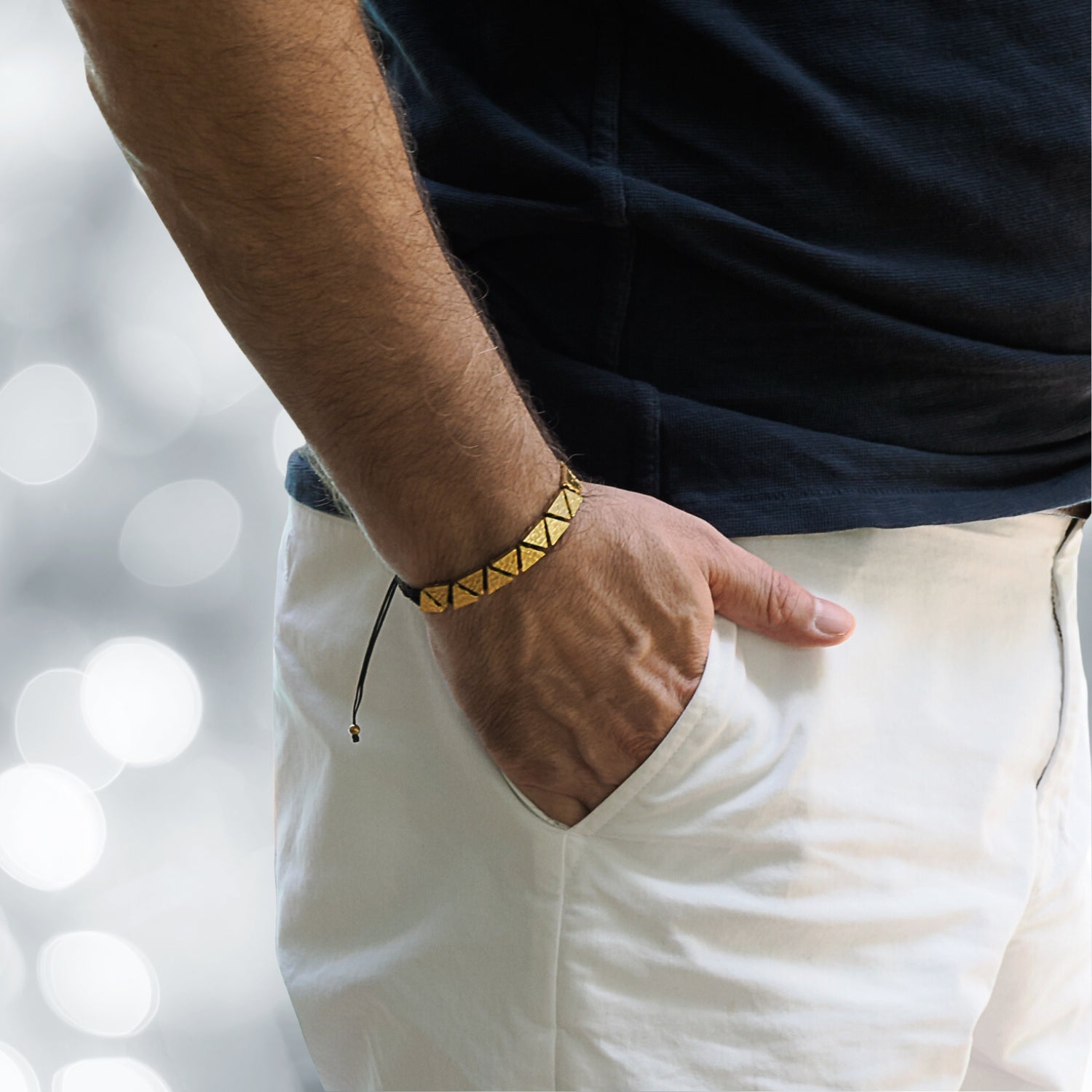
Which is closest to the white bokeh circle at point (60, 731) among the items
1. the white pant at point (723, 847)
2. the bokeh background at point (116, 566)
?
the bokeh background at point (116, 566)

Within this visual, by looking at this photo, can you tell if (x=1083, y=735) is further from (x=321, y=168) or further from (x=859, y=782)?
(x=321, y=168)

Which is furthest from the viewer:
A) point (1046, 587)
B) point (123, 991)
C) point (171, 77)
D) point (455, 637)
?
point (123, 991)

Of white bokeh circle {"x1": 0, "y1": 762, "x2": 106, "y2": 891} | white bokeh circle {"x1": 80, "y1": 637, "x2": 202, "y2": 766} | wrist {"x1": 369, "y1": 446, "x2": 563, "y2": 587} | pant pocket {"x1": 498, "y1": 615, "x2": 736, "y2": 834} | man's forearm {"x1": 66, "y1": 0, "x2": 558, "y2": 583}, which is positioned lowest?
white bokeh circle {"x1": 0, "y1": 762, "x2": 106, "y2": 891}

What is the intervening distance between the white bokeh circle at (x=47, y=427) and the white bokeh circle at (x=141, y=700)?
0.27m

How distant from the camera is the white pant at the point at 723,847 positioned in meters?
0.57

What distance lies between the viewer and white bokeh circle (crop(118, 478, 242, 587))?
1.46 metres

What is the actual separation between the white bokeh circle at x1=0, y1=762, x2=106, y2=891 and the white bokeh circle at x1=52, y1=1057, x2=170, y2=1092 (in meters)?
0.23

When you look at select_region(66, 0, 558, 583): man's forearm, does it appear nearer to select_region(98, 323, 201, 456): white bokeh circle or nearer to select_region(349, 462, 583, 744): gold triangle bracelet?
select_region(349, 462, 583, 744): gold triangle bracelet

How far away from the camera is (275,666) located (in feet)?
2.37

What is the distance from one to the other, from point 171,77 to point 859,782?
1.69 feet

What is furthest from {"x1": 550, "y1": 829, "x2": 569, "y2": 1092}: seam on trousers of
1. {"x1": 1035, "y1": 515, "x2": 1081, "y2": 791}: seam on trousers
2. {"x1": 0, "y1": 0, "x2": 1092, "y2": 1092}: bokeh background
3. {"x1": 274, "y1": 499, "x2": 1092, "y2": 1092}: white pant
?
{"x1": 0, "y1": 0, "x2": 1092, "y2": 1092}: bokeh background

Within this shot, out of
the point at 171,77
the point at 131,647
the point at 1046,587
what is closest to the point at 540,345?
the point at 171,77

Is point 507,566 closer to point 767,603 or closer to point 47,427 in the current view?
point 767,603

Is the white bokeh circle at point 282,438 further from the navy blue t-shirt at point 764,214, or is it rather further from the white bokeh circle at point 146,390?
the navy blue t-shirt at point 764,214
